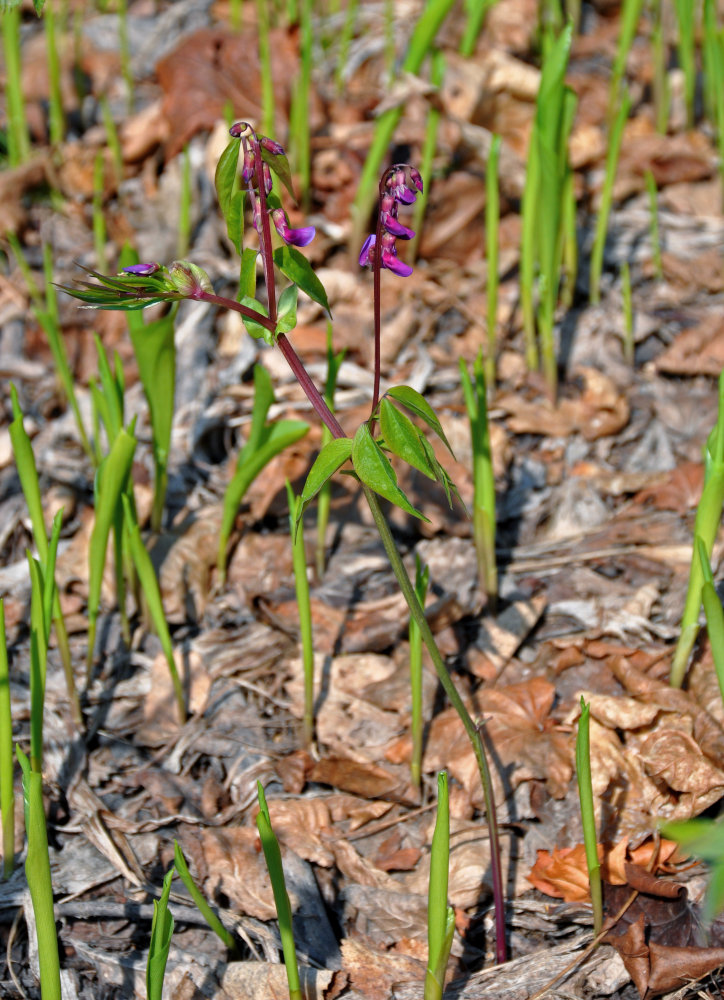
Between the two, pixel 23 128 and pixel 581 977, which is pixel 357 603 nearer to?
pixel 581 977

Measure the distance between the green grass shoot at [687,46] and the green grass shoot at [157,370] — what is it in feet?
6.09

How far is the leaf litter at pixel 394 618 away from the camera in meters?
1.24

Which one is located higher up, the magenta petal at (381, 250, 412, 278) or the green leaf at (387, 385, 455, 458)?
the magenta petal at (381, 250, 412, 278)

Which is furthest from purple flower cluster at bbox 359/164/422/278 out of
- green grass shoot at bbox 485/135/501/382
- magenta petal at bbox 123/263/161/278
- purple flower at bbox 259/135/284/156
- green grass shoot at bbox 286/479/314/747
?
green grass shoot at bbox 485/135/501/382

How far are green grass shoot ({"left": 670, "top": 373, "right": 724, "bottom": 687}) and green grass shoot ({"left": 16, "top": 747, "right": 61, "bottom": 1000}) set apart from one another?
86 cm

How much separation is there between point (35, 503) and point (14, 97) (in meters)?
1.70

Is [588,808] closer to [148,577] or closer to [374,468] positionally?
[374,468]

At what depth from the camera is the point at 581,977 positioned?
1.16 metres

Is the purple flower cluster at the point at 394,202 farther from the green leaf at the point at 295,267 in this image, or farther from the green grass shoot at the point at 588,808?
the green grass shoot at the point at 588,808

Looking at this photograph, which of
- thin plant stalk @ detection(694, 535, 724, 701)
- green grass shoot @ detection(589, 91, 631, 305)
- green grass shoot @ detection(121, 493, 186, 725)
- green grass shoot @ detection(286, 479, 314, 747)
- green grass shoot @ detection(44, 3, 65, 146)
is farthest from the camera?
green grass shoot @ detection(44, 3, 65, 146)

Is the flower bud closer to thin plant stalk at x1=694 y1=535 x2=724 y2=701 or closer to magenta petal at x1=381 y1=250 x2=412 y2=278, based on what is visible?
magenta petal at x1=381 y1=250 x2=412 y2=278

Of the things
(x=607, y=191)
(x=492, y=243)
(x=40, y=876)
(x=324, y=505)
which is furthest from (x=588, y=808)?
(x=607, y=191)

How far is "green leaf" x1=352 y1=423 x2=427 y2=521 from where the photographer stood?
2.57 feet

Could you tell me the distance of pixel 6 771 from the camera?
122cm
